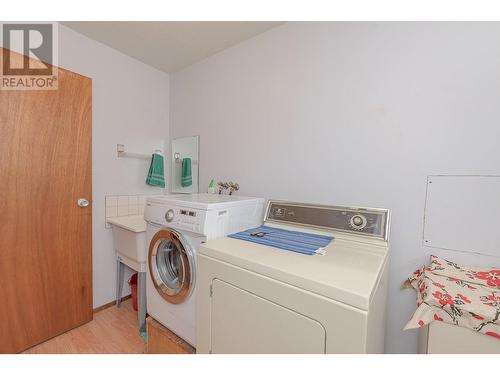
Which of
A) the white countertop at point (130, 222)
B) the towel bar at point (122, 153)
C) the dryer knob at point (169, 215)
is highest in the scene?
the towel bar at point (122, 153)

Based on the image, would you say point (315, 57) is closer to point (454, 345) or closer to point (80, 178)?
point (454, 345)

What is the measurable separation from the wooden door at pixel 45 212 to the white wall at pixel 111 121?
20cm

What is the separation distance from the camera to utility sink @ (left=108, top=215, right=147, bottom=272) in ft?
5.85

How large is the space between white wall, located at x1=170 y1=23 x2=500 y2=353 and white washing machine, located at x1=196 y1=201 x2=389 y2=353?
0.27 m

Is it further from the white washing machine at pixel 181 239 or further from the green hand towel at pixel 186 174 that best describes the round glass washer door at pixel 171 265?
the green hand towel at pixel 186 174

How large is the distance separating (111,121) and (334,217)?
219 centimetres

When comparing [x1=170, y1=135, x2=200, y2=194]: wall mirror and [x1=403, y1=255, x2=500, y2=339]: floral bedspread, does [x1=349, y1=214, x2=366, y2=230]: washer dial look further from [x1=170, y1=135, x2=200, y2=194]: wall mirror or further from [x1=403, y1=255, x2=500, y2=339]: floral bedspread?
[x1=170, y1=135, x2=200, y2=194]: wall mirror

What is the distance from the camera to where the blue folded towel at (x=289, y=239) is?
1098mm

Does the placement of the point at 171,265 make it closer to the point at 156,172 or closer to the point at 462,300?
the point at 156,172

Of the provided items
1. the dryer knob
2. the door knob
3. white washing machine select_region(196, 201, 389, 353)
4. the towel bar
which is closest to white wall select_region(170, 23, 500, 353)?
white washing machine select_region(196, 201, 389, 353)

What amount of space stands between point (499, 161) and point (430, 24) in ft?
2.75

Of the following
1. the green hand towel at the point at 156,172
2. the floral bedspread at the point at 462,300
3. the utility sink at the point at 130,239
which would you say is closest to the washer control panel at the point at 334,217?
the floral bedspread at the point at 462,300
